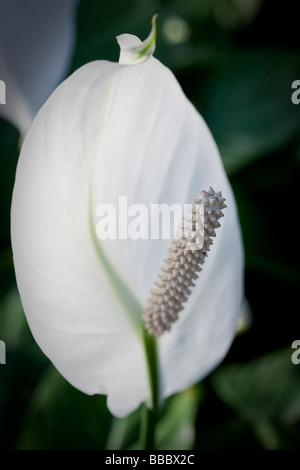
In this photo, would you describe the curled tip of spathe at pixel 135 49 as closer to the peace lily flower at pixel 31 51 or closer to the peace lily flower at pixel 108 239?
the peace lily flower at pixel 108 239

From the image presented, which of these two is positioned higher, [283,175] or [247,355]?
[283,175]

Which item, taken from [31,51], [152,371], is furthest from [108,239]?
[31,51]

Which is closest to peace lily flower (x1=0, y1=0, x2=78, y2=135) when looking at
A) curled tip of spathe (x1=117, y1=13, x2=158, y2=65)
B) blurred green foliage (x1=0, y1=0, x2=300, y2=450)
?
blurred green foliage (x1=0, y1=0, x2=300, y2=450)

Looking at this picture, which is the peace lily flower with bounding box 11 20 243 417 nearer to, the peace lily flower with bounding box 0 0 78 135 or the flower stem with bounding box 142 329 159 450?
the flower stem with bounding box 142 329 159 450

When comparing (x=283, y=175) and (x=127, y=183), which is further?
(x=283, y=175)

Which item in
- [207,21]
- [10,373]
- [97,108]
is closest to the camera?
[97,108]

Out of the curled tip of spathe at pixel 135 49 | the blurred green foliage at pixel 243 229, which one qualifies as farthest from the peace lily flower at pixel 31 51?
the curled tip of spathe at pixel 135 49

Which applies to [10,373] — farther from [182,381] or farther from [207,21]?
[207,21]

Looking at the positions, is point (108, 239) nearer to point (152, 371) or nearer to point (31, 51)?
point (152, 371)

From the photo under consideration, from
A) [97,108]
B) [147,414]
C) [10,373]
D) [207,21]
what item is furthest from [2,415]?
[207,21]
